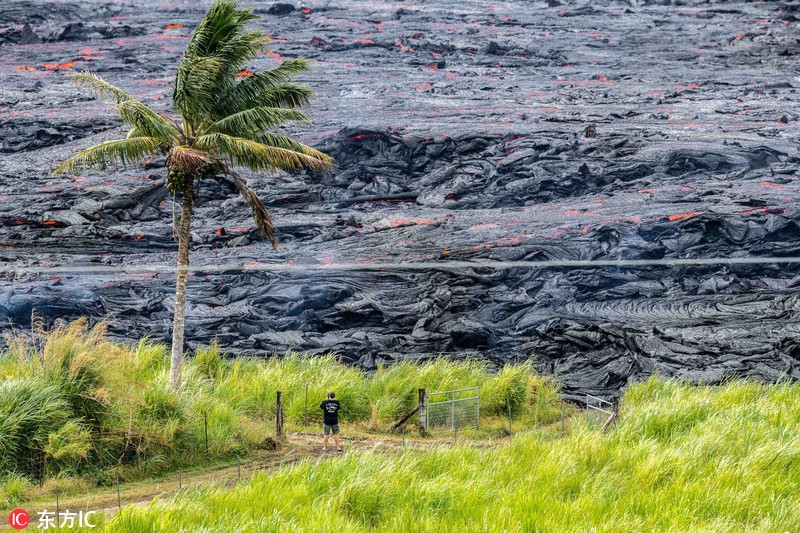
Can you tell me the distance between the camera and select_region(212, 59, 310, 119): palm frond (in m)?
15.9

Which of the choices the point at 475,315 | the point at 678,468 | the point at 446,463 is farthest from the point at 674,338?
the point at 446,463

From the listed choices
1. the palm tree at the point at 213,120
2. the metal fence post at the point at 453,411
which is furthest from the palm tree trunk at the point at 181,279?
the metal fence post at the point at 453,411

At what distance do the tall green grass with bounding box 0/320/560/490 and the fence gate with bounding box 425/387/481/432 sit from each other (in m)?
0.63

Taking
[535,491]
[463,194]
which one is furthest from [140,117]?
[463,194]

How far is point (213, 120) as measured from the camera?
52.2 ft

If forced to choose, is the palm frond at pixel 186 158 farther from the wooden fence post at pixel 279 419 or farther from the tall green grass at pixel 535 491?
the tall green grass at pixel 535 491

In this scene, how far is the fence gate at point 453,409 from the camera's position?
16.0 metres

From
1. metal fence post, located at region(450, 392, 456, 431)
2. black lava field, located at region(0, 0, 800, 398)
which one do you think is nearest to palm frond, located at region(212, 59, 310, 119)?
metal fence post, located at region(450, 392, 456, 431)

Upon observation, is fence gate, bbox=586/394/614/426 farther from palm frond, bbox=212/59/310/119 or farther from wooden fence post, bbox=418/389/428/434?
palm frond, bbox=212/59/310/119

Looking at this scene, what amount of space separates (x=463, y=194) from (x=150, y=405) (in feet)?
41.9

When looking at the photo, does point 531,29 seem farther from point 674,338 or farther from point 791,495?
point 791,495

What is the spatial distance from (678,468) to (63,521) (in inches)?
327

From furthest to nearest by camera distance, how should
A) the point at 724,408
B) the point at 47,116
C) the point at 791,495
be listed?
the point at 47,116 → the point at 724,408 → the point at 791,495

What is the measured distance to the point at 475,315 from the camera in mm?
21891
